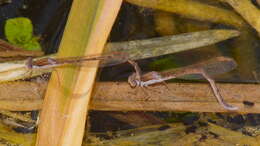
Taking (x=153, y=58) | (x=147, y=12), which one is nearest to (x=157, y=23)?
(x=147, y=12)

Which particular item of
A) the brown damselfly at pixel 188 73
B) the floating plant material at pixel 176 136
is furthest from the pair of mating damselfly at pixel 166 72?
the floating plant material at pixel 176 136

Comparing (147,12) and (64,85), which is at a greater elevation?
(147,12)

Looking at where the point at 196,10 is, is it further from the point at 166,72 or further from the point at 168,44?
the point at 166,72

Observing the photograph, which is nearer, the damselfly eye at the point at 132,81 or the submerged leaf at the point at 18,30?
the damselfly eye at the point at 132,81

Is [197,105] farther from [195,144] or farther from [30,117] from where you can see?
[30,117]

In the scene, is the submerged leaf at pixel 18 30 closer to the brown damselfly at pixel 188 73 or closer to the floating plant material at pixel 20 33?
the floating plant material at pixel 20 33

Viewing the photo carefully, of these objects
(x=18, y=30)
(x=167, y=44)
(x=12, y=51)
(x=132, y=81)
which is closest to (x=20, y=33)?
(x=18, y=30)
